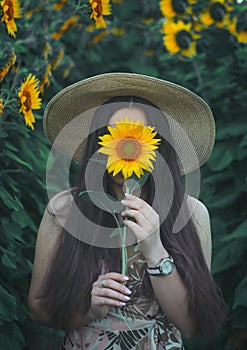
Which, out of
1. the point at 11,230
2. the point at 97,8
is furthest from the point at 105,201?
the point at 97,8

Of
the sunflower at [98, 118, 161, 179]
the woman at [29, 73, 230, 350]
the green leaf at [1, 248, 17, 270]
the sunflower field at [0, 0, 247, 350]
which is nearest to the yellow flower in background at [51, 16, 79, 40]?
the sunflower field at [0, 0, 247, 350]

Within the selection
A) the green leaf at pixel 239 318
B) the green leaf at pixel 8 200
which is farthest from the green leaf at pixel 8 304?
the green leaf at pixel 239 318

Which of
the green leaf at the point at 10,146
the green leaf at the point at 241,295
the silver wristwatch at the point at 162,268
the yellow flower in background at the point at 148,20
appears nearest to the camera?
the silver wristwatch at the point at 162,268

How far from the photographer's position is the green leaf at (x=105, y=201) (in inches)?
75.2

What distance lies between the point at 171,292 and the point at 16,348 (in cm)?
92

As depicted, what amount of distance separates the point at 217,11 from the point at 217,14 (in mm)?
16

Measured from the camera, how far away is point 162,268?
1.83m

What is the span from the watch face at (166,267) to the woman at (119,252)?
0.15 feet

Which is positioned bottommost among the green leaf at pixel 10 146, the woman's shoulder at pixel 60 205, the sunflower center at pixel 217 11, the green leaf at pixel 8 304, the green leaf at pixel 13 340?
the green leaf at pixel 13 340

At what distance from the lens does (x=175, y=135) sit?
7.06 ft

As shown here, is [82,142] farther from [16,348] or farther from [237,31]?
[237,31]

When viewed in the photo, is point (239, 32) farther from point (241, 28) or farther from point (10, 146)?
point (10, 146)

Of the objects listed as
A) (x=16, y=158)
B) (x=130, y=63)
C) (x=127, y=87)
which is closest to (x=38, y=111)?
(x=16, y=158)

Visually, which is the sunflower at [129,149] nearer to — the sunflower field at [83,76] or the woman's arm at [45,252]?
the woman's arm at [45,252]
